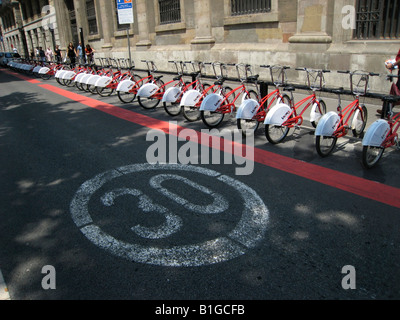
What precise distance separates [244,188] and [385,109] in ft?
8.71

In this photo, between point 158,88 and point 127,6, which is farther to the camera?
point 127,6

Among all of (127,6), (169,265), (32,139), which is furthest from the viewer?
(127,6)

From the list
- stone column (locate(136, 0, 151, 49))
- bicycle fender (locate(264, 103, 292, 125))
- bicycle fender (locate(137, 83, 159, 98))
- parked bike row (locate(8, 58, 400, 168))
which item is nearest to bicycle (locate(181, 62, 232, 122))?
parked bike row (locate(8, 58, 400, 168))

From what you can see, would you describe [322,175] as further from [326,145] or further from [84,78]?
[84,78]

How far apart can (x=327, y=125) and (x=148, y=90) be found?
546cm

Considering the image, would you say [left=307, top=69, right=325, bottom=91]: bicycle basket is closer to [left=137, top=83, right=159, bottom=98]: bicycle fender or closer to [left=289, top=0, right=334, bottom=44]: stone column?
[left=137, top=83, right=159, bottom=98]: bicycle fender

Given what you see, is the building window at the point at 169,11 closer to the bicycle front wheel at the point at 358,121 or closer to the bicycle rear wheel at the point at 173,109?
the bicycle rear wheel at the point at 173,109

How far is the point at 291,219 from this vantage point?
358 cm

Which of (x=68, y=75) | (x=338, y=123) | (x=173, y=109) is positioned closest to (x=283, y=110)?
(x=338, y=123)

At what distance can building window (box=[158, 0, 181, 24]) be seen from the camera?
1723cm

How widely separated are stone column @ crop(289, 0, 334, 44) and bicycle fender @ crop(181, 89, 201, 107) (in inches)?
209

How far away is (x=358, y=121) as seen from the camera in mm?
5883
